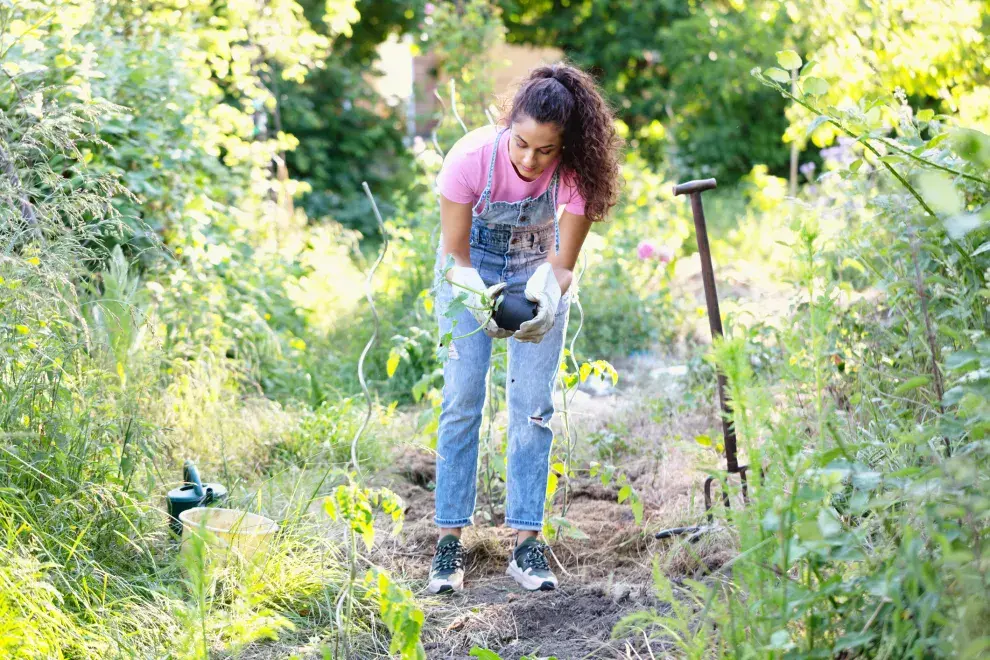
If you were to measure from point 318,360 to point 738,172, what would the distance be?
779 centimetres

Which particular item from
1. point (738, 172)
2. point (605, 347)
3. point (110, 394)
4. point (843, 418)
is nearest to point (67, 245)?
point (110, 394)

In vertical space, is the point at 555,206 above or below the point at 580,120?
below

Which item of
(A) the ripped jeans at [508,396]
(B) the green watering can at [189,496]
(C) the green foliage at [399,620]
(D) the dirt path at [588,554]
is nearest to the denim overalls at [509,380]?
(A) the ripped jeans at [508,396]

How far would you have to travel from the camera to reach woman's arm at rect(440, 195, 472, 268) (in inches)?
101

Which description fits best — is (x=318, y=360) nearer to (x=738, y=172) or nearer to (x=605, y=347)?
(x=605, y=347)

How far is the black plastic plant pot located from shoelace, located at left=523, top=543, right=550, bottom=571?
1.98 feet

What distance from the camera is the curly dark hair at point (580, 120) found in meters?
2.43

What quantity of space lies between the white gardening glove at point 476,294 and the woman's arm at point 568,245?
7.4 inches

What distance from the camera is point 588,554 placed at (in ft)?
9.19

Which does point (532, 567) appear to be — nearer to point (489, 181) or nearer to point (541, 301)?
point (541, 301)

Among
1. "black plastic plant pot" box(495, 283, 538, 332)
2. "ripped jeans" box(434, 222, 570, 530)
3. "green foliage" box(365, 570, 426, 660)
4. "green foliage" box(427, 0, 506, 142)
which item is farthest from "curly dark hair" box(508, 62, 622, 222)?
"green foliage" box(427, 0, 506, 142)

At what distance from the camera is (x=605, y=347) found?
5059 mm

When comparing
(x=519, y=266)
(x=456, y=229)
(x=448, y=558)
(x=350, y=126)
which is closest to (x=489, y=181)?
(x=456, y=229)

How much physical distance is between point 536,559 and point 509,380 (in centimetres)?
49
